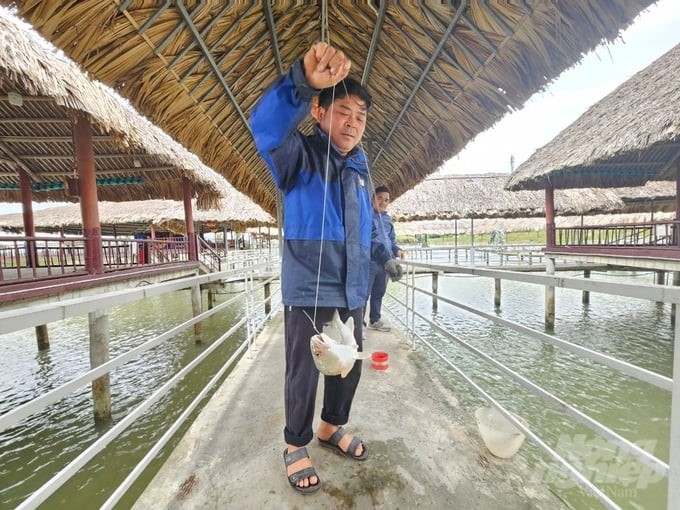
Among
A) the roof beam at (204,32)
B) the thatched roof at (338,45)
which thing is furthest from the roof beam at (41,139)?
the roof beam at (204,32)

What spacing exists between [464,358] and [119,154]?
25.9ft

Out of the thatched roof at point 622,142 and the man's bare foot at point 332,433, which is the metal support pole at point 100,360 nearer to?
the man's bare foot at point 332,433

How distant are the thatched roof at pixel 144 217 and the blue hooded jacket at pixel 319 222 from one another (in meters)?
12.4

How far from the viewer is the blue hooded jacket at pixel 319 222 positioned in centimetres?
131

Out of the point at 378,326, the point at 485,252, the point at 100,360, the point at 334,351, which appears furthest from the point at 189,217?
the point at 485,252

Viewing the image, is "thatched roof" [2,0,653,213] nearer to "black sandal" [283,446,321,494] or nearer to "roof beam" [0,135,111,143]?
"black sandal" [283,446,321,494]

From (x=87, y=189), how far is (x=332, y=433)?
5530mm

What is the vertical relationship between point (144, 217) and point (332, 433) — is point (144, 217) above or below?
above

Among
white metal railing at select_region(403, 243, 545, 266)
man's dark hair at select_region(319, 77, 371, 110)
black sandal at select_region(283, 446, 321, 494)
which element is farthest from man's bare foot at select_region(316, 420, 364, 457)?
white metal railing at select_region(403, 243, 545, 266)

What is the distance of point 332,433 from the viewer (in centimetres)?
164

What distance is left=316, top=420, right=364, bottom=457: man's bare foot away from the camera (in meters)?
1.57

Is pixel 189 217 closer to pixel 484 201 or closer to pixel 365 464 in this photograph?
pixel 365 464

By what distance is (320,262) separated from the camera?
52.3 inches

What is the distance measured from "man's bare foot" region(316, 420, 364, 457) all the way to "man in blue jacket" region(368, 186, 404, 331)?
3.04ft
